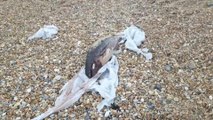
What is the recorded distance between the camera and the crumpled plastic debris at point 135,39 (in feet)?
14.5

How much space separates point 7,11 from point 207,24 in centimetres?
392

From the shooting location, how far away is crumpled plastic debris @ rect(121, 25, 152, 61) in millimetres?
4406

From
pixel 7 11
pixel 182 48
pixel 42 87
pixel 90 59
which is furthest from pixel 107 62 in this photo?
pixel 7 11

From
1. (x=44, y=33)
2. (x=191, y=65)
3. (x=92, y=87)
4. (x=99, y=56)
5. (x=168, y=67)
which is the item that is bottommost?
(x=191, y=65)

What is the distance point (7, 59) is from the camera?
4.65 meters

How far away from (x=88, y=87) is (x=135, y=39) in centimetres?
138

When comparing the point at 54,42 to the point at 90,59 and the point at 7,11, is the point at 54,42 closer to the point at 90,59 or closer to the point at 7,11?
the point at 90,59

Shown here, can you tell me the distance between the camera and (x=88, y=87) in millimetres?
3646

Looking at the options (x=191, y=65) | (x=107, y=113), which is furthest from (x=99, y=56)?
(x=191, y=65)

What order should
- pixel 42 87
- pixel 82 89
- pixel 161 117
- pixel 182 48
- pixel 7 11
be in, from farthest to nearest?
pixel 7 11
pixel 182 48
pixel 42 87
pixel 82 89
pixel 161 117

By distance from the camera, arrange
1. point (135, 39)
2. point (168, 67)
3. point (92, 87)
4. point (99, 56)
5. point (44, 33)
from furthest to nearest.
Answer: point (44, 33) < point (135, 39) < point (168, 67) < point (99, 56) < point (92, 87)

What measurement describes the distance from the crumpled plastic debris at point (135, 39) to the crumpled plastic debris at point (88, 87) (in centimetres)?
58

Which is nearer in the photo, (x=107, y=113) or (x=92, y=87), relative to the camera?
(x=107, y=113)

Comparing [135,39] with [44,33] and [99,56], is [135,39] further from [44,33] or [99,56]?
[44,33]
